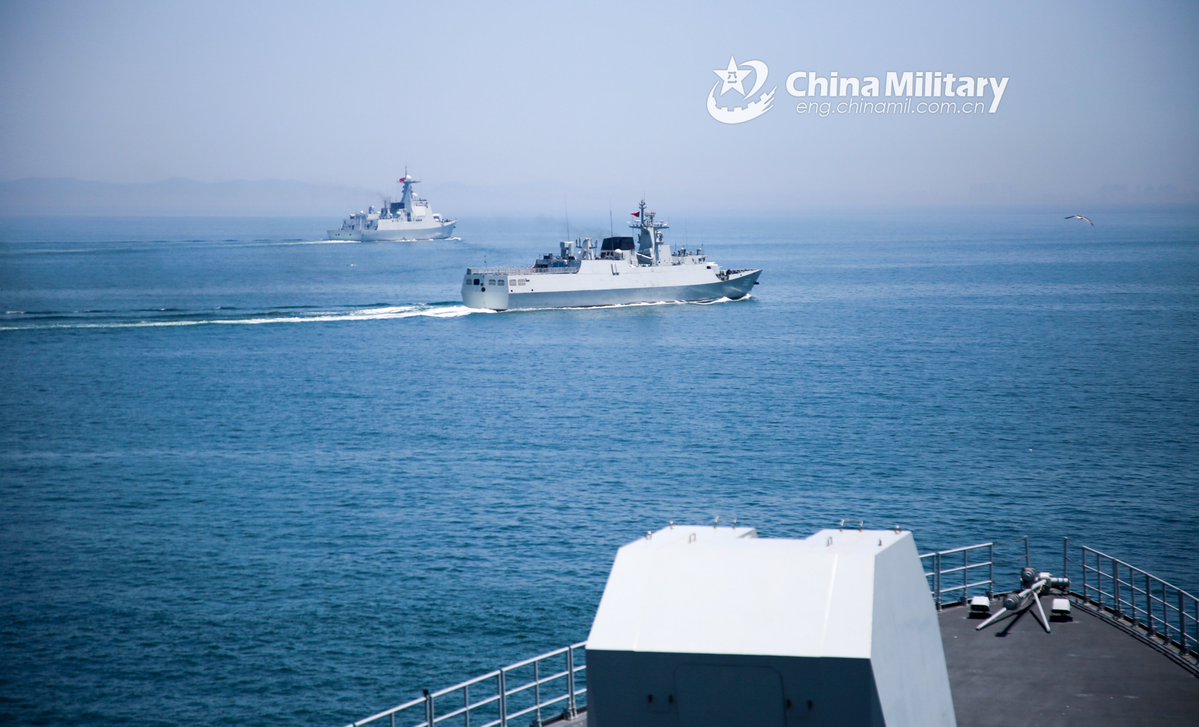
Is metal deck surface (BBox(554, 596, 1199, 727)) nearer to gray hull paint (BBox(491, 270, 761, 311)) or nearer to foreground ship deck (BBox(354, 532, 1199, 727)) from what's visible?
foreground ship deck (BBox(354, 532, 1199, 727))

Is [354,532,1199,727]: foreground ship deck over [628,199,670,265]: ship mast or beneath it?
beneath

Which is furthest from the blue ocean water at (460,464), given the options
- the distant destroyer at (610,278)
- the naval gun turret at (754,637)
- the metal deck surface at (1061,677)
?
the naval gun turret at (754,637)

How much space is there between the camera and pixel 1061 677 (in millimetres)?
15367

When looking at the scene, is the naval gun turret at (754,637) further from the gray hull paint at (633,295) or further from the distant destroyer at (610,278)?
the gray hull paint at (633,295)

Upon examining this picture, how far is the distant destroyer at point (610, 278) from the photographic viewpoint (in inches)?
3880

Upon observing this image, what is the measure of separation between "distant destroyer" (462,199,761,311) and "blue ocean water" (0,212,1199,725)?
2603 millimetres

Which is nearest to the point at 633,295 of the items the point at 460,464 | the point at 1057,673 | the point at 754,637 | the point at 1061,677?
the point at 460,464

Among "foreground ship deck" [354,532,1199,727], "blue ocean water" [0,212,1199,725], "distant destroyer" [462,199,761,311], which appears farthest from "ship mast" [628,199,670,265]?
"foreground ship deck" [354,532,1199,727]

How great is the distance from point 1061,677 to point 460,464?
33.5 meters

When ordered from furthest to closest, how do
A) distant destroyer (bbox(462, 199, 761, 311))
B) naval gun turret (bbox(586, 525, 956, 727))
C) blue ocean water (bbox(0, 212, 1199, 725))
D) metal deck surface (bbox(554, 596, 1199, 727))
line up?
1. distant destroyer (bbox(462, 199, 761, 311))
2. blue ocean water (bbox(0, 212, 1199, 725))
3. metal deck surface (bbox(554, 596, 1199, 727))
4. naval gun turret (bbox(586, 525, 956, 727))

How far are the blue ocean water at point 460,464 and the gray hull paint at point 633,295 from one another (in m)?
1.79

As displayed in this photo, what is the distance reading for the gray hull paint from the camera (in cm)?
10000

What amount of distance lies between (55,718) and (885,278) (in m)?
118

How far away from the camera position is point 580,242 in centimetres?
10219
